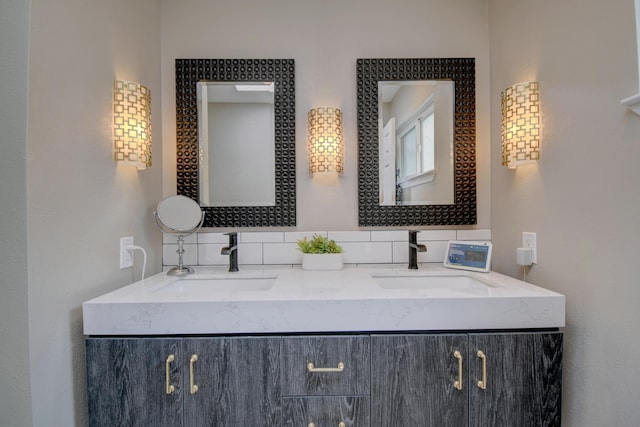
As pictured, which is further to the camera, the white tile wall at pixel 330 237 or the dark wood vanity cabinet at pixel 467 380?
the white tile wall at pixel 330 237

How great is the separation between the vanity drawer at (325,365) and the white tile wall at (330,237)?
0.63m

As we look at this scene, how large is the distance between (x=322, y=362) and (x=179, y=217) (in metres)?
0.95

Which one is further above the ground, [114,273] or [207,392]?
[114,273]

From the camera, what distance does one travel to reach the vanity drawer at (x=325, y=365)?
3.16ft

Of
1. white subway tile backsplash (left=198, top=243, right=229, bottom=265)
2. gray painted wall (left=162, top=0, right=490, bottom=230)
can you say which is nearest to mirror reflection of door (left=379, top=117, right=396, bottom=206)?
gray painted wall (left=162, top=0, right=490, bottom=230)

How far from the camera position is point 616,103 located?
2.96ft

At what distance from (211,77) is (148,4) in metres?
0.43

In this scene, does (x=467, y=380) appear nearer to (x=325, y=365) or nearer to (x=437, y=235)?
(x=325, y=365)

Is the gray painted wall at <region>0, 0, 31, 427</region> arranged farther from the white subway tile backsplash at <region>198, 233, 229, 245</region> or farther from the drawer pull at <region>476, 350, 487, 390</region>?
the drawer pull at <region>476, 350, 487, 390</region>

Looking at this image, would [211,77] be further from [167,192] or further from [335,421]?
[335,421]

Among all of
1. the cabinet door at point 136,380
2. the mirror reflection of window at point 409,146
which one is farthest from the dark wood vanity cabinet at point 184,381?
the mirror reflection of window at point 409,146

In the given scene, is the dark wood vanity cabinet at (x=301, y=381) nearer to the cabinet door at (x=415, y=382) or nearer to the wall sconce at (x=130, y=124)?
the cabinet door at (x=415, y=382)

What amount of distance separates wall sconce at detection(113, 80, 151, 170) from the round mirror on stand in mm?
222

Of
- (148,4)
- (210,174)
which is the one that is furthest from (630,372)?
(148,4)
